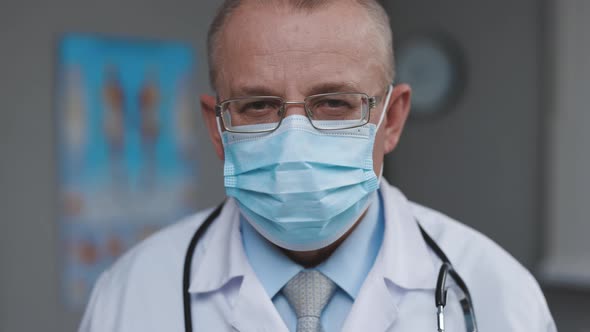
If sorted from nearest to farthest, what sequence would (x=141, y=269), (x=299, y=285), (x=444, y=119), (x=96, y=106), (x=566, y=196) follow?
(x=299, y=285) → (x=141, y=269) → (x=96, y=106) → (x=566, y=196) → (x=444, y=119)

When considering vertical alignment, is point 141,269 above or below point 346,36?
below

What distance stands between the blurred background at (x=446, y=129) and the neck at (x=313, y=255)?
151 cm

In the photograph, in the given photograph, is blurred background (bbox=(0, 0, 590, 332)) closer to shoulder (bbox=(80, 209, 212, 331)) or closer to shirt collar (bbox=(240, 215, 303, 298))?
shoulder (bbox=(80, 209, 212, 331))

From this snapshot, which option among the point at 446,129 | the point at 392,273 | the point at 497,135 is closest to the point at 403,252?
the point at 392,273

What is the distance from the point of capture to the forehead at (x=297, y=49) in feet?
3.58

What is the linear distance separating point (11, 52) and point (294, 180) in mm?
1673

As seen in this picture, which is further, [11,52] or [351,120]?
[11,52]

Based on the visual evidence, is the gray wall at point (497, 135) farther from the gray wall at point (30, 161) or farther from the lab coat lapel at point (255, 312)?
the lab coat lapel at point (255, 312)

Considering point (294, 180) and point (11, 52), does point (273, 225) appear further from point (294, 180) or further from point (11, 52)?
point (11, 52)

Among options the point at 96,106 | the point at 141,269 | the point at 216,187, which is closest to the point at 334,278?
the point at 141,269

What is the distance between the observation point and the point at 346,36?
112 centimetres

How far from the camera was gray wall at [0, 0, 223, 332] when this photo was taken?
233cm

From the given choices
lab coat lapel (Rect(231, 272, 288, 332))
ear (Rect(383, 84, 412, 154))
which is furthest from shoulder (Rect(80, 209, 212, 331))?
ear (Rect(383, 84, 412, 154))

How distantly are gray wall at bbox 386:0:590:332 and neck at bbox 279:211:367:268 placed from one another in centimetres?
214
